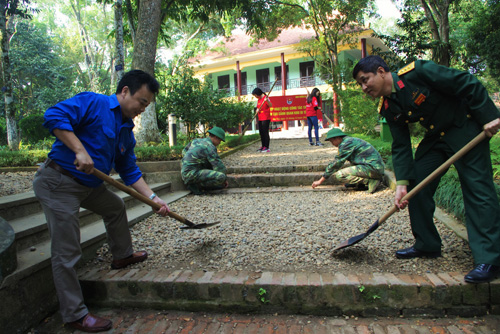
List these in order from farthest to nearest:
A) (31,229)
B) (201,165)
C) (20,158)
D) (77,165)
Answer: (20,158) < (201,165) < (31,229) < (77,165)

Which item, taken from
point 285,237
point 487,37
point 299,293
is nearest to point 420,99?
point 299,293

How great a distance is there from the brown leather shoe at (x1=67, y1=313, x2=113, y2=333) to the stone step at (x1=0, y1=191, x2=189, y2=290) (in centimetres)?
46

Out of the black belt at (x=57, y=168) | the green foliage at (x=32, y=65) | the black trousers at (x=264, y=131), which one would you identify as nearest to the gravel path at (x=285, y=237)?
the black belt at (x=57, y=168)

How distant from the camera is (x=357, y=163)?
17.0 feet

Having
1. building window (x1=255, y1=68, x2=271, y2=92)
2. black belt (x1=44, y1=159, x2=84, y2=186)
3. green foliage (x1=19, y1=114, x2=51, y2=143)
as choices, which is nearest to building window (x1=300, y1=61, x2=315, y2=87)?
building window (x1=255, y1=68, x2=271, y2=92)

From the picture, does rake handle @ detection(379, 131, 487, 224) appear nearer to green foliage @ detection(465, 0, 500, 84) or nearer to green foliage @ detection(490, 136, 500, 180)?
green foliage @ detection(490, 136, 500, 180)

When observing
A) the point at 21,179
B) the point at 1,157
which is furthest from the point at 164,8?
the point at 21,179

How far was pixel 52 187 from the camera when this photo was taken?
2258mm

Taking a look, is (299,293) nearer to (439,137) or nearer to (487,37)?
(439,137)

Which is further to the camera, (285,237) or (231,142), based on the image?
(231,142)

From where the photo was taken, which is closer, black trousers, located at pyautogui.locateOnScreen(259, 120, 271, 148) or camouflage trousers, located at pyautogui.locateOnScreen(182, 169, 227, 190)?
camouflage trousers, located at pyautogui.locateOnScreen(182, 169, 227, 190)

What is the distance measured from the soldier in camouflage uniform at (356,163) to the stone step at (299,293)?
2730 millimetres

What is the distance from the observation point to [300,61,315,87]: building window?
2267 cm

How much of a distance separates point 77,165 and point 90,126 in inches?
12.2
